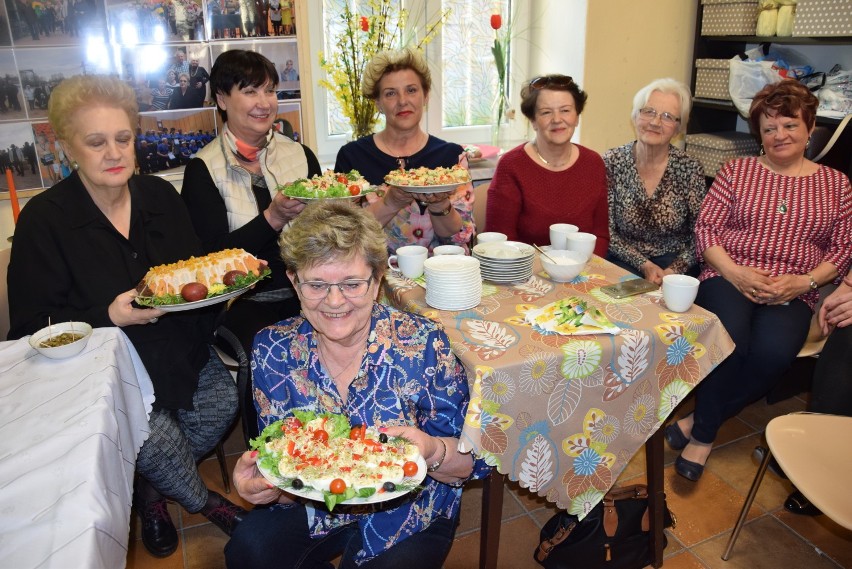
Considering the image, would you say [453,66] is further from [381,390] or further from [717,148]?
[381,390]

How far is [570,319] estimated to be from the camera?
1.65 metres

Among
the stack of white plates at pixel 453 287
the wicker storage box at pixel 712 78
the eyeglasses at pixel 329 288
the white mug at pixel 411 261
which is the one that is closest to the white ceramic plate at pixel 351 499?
the eyeglasses at pixel 329 288

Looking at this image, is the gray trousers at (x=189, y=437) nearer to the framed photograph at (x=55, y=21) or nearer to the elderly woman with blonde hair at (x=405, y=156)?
the elderly woman with blonde hair at (x=405, y=156)

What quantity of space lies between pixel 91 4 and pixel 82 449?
7.57ft

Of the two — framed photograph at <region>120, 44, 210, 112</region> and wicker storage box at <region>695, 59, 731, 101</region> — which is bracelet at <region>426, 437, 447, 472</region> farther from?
wicker storage box at <region>695, 59, 731, 101</region>

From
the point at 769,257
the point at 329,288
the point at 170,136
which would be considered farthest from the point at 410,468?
the point at 170,136

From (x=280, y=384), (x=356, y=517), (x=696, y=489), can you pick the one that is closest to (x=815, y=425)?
(x=696, y=489)

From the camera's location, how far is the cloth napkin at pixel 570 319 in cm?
161

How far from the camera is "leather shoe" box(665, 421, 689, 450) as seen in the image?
2.50 meters

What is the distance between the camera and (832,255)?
94.8 inches

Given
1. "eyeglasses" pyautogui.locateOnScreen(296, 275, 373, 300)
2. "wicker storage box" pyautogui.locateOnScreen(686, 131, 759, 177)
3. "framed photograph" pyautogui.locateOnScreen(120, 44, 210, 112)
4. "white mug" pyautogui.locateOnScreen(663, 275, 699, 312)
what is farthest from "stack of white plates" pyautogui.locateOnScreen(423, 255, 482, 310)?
"wicker storage box" pyautogui.locateOnScreen(686, 131, 759, 177)

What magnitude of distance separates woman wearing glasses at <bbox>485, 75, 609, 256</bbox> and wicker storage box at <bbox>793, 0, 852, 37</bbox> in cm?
121

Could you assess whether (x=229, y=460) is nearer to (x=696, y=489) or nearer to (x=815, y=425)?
(x=696, y=489)

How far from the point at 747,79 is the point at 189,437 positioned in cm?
305
